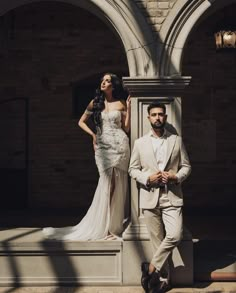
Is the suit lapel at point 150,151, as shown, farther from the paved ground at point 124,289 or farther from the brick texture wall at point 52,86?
the brick texture wall at point 52,86

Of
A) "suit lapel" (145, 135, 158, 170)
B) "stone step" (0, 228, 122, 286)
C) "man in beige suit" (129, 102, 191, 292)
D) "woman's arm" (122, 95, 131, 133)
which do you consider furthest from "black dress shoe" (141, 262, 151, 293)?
"woman's arm" (122, 95, 131, 133)

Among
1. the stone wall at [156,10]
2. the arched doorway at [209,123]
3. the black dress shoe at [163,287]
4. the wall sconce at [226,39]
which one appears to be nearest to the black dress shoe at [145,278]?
the black dress shoe at [163,287]

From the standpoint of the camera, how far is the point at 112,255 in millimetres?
5957

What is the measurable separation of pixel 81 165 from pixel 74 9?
261cm

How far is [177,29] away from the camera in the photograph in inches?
232

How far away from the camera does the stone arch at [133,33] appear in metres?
5.90

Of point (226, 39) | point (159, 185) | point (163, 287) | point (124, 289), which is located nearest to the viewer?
point (159, 185)

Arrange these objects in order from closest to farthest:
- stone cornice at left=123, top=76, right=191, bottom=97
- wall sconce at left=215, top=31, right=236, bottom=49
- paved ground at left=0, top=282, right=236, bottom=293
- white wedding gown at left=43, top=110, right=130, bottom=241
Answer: paved ground at left=0, top=282, right=236, bottom=293, stone cornice at left=123, top=76, right=191, bottom=97, white wedding gown at left=43, top=110, right=130, bottom=241, wall sconce at left=215, top=31, right=236, bottom=49

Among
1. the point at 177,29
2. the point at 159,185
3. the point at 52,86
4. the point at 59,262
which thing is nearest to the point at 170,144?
the point at 159,185

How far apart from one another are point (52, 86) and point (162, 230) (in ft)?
14.5

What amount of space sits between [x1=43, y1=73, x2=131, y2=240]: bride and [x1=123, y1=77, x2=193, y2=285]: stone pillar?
0.60 ft

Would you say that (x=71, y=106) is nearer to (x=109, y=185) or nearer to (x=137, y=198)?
(x=109, y=185)

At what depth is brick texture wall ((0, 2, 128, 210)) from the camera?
9336 millimetres

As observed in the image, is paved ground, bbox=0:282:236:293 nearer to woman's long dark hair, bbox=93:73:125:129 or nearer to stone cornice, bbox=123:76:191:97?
woman's long dark hair, bbox=93:73:125:129
